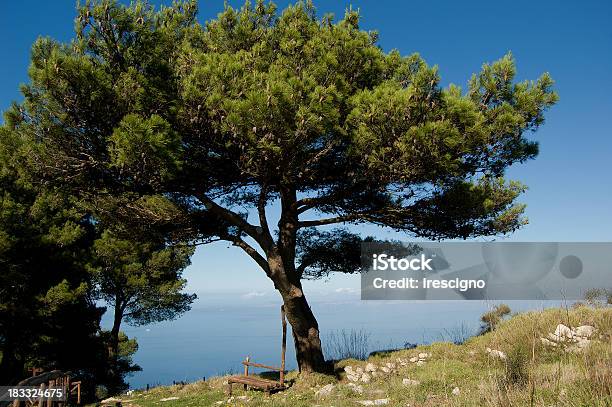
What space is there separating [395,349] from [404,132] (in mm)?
6919

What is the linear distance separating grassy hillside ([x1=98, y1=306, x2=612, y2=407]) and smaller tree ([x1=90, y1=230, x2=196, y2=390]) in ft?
17.8

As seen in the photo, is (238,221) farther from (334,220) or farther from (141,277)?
(141,277)

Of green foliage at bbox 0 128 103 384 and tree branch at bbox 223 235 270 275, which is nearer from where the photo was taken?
tree branch at bbox 223 235 270 275

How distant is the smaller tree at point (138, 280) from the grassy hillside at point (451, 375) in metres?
5.42

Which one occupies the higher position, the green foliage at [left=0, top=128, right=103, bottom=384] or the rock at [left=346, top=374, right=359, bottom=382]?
the green foliage at [left=0, top=128, right=103, bottom=384]

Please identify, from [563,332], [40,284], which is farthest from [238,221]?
[40,284]

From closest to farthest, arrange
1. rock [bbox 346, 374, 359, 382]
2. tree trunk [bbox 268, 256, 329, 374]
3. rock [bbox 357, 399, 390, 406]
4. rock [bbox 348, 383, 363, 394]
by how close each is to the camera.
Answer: rock [bbox 357, 399, 390, 406] → rock [bbox 348, 383, 363, 394] → rock [bbox 346, 374, 359, 382] → tree trunk [bbox 268, 256, 329, 374]

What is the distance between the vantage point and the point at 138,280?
18078 mm

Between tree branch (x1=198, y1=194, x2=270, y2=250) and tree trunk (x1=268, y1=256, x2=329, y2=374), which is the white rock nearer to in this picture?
tree trunk (x1=268, y1=256, x2=329, y2=374)

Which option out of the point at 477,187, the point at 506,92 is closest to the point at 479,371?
the point at 477,187

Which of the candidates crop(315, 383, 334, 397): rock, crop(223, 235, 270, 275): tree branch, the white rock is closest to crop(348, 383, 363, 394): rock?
crop(315, 383, 334, 397): rock

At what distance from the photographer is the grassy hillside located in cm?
592

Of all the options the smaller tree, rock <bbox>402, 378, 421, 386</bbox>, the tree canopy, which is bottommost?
rock <bbox>402, 378, 421, 386</bbox>

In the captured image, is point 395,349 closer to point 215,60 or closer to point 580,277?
point 580,277
